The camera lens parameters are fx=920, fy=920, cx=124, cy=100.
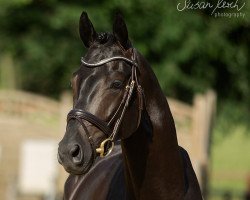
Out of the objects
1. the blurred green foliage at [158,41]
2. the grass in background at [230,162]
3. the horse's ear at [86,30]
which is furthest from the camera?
the grass in background at [230,162]

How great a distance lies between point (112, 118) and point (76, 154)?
301 millimetres

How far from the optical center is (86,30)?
488 cm

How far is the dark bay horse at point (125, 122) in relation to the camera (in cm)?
457

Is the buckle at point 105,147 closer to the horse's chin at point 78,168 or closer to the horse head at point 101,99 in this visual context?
the horse head at point 101,99

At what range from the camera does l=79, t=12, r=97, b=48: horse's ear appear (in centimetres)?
486

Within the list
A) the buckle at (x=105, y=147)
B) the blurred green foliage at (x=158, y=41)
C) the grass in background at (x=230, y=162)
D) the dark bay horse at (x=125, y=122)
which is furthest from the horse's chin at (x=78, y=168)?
the grass in background at (x=230, y=162)

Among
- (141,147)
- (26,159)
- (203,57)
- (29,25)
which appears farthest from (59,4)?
(141,147)

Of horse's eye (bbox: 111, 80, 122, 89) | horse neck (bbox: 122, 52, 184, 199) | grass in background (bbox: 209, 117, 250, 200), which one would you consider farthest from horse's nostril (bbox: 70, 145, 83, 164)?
grass in background (bbox: 209, 117, 250, 200)

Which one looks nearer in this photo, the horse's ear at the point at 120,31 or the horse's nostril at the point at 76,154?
the horse's nostril at the point at 76,154

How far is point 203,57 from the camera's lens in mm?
20312

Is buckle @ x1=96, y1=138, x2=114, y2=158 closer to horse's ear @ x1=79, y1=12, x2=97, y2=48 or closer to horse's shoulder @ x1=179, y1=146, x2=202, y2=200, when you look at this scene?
horse's ear @ x1=79, y1=12, x2=97, y2=48

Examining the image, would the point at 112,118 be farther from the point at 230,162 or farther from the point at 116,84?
the point at 230,162

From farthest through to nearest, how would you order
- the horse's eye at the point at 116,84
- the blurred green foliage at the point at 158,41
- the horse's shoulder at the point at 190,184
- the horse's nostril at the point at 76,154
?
the blurred green foliage at the point at 158,41
the horse's shoulder at the point at 190,184
the horse's eye at the point at 116,84
the horse's nostril at the point at 76,154

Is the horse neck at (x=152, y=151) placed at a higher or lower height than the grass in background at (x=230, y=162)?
higher
